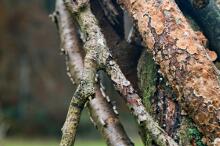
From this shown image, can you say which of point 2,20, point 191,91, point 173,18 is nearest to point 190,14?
point 173,18

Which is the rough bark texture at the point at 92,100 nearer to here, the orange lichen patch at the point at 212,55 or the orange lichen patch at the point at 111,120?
the orange lichen patch at the point at 111,120

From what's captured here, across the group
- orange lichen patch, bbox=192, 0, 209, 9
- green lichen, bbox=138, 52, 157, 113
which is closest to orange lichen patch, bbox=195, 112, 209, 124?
green lichen, bbox=138, 52, 157, 113

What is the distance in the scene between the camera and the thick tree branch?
159 cm

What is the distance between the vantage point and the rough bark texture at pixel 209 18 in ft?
5.85

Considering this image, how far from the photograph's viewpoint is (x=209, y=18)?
179 centimetres

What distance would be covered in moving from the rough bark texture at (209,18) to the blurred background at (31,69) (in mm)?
18513

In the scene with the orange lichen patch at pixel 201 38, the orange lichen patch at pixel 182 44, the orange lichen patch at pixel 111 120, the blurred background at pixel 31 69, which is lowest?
the orange lichen patch at pixel 111 120

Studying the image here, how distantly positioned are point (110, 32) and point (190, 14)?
299mm

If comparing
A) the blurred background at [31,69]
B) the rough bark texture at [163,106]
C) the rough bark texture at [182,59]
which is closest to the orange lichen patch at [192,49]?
the rough bark texture at [182,59]

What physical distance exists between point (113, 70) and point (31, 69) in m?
19.3

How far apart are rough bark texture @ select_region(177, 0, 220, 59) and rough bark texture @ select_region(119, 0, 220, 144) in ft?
0.53

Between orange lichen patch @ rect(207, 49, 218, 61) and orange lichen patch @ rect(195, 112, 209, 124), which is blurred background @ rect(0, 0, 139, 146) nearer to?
orange lichen patch @ rect(207, 49, 218, 61)

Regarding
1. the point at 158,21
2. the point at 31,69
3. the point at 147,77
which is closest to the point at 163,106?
the point at 147,77

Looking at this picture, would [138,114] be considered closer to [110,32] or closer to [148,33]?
[148,33]
